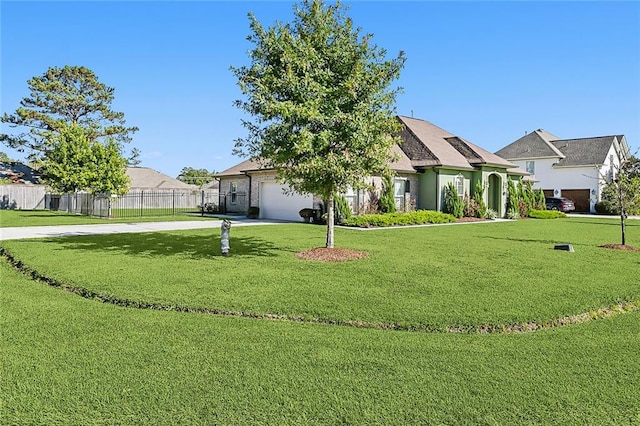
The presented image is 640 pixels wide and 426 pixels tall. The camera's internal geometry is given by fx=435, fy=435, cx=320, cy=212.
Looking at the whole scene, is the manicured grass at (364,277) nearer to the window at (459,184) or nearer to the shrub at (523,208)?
the window at (459,184)

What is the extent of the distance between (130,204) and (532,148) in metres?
38.5

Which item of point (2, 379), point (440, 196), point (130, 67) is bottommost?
point (2, 379)

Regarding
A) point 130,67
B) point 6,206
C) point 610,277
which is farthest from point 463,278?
point 6,206

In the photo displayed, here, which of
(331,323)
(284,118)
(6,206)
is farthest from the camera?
(6,206)

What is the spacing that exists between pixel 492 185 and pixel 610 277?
20.7 meters

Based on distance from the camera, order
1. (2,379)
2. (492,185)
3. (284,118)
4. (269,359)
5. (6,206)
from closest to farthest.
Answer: (2,379), (269,359), (284,118), (492,185), (6,206)

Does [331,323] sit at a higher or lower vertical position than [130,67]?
lower

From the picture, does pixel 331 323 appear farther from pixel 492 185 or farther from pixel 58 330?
pixel 492 185

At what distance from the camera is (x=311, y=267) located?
9.07m

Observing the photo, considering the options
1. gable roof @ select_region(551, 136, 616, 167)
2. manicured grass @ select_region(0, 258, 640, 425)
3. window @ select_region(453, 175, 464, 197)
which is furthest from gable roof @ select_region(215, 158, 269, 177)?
gable roof @ select_region(551, 136, 616, 167)

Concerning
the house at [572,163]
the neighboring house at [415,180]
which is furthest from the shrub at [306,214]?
the house at [572,163]

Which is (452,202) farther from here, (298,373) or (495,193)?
(298,373)

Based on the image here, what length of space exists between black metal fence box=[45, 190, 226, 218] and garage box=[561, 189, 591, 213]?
100 ft

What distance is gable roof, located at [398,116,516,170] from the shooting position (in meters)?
24.5
